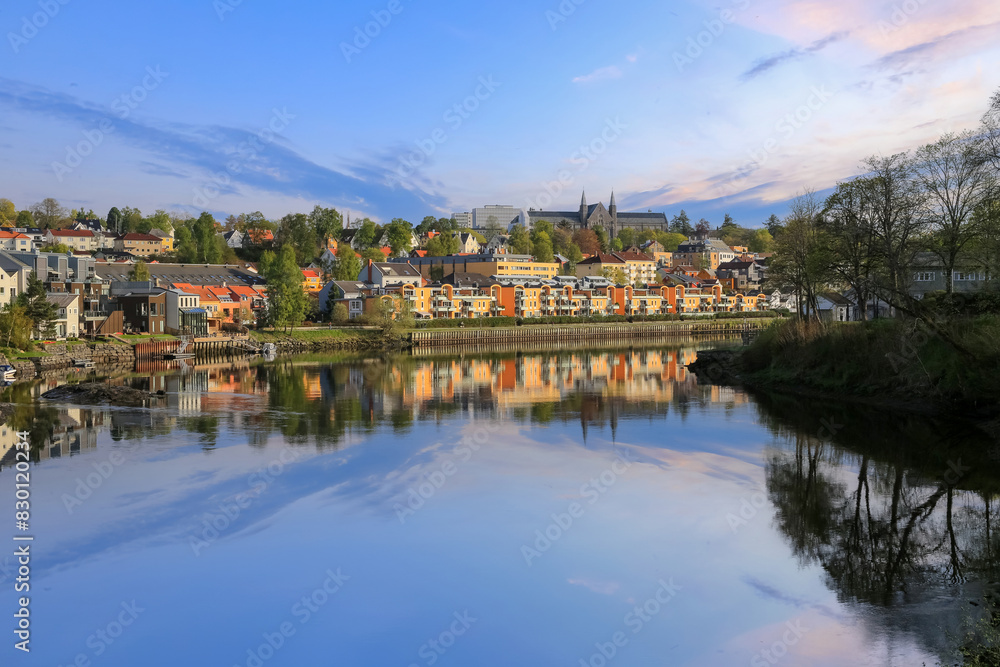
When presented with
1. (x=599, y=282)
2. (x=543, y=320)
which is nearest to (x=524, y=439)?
(x=543, y=320)

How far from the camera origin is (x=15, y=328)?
3653cm

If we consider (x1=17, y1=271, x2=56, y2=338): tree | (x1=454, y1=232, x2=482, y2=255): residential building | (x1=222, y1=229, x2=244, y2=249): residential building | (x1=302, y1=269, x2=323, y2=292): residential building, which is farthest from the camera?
(x1=454, y1=232, x2=482, y2=255): residential building

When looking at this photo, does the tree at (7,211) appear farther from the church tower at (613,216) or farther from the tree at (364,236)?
the church tower at (613,216)

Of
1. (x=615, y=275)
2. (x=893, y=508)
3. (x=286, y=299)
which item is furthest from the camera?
(x=615, y=275)

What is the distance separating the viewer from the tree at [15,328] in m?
36.2

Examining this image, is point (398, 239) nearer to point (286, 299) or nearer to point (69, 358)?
point (286, 299)

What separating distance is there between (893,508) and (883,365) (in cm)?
1247

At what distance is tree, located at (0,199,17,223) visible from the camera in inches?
3793

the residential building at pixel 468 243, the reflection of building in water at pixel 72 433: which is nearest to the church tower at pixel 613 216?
the residential building at pixel 468 243

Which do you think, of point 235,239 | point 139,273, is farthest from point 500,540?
point 235,239

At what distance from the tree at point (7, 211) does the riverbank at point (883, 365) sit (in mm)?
94326

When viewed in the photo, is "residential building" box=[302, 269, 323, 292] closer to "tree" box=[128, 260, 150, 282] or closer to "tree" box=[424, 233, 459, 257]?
"tree" box=[128, 260, 150, 282]

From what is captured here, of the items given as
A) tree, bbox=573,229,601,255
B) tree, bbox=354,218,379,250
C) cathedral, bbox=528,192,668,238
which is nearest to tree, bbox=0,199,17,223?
tree, bbox=354,218,379,250

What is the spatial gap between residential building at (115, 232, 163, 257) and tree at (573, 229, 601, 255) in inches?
2599
